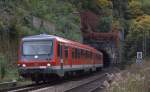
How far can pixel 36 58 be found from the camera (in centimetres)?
3125

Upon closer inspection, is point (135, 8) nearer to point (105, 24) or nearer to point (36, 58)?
point (105, 24)

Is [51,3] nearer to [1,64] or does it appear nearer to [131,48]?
[131,48]

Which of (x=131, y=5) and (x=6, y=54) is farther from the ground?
(x=131, y=5)

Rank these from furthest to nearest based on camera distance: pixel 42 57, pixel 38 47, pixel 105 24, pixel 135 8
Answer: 1. pixel 135 8
2. pixel 105 24
3. pixel 38 47
4. pixel 42 57

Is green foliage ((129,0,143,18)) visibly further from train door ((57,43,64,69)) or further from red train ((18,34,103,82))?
train door ((57,43,64,69))

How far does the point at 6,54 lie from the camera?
39.6 metres

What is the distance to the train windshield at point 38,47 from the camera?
3144 cm

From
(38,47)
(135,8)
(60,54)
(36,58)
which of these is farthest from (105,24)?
(36,58)

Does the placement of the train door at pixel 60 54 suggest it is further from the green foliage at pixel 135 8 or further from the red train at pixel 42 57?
the green foliage at pixel 135 8

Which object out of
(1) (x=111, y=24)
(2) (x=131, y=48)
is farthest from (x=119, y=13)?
(2) (x=131, y=48)

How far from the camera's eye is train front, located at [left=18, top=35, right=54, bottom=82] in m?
30.7

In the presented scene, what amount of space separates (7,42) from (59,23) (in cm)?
1930

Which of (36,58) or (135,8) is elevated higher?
(135,8)

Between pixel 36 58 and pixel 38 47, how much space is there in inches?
31.0
